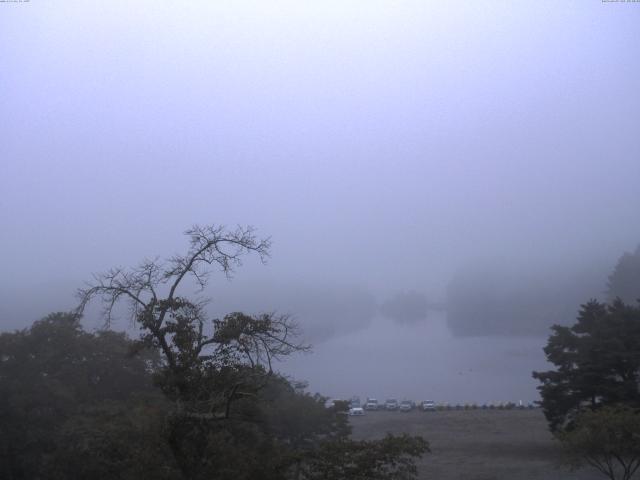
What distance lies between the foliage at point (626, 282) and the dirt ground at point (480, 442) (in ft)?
123

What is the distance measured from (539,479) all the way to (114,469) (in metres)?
15.5

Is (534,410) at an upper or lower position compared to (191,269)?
lower

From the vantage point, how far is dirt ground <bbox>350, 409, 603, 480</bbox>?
21.9 meters

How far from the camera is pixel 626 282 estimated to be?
72.3 meters

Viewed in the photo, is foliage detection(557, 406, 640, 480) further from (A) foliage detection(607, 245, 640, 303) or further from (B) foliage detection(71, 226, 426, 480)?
(A) foliage detection(607, 245, 640, 303)

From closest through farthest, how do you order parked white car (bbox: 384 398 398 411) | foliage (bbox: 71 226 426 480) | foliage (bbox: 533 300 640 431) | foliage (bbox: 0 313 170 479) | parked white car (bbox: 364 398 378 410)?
foliage (bbox: 71 226 426 480)
foliage (bbox: 0 313 170 479)
foliage (bbox: 533 300 640 431)
parked white car (bbox: 384 398 398 411)
parked white car (bbox: 364 398 378 410)

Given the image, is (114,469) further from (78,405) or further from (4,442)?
(78,405)

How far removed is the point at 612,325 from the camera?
26.9 meters

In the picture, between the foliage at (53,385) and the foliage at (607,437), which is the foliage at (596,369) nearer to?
the foliage at (607,437)

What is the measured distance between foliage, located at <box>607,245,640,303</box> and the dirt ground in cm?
3745

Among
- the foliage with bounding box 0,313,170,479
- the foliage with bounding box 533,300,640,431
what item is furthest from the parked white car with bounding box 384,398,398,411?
the foliage with bounding box 0,313,170,479

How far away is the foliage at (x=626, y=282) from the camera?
230ft

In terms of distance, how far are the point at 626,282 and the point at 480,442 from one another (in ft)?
169

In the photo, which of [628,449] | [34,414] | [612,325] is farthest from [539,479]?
[34,414]
